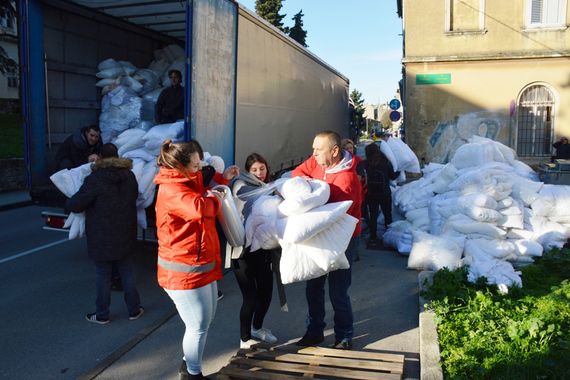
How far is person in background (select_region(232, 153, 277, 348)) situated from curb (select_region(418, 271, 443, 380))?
1223 mm

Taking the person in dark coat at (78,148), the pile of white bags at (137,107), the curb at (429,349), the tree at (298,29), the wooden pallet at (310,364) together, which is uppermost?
the tree at (298,29)

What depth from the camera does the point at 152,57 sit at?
30.4ft

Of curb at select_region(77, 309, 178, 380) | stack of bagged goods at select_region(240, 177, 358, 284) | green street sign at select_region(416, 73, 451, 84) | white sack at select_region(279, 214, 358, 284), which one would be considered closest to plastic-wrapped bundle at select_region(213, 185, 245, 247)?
stack of bagged goods at select_region(240, 177, 358, 284)

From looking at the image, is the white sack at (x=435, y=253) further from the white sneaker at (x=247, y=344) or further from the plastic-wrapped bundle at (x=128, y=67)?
the plastic-wrapped bundle at (x=128, y=67)

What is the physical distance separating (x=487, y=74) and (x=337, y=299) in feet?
48.8

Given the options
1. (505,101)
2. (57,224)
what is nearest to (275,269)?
(57,224)

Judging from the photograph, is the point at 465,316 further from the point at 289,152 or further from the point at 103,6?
the point at 289,152

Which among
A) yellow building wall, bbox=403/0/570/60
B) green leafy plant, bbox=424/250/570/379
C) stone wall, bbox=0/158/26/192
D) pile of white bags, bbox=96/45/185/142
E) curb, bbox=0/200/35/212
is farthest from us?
yellow building wall, bbox=403/0/570/60

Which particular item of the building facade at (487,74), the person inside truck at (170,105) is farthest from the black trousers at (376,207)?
the building facade at (487,74)

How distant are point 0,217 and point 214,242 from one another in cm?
926

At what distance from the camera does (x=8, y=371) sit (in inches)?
159

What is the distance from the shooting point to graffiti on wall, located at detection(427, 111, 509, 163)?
56.7 ft

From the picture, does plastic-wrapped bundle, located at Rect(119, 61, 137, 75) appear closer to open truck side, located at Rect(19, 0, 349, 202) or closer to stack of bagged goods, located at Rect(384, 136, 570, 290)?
open truck side, located at Rect(19, 0, 349, 202)

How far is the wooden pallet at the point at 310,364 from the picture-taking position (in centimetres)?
368
